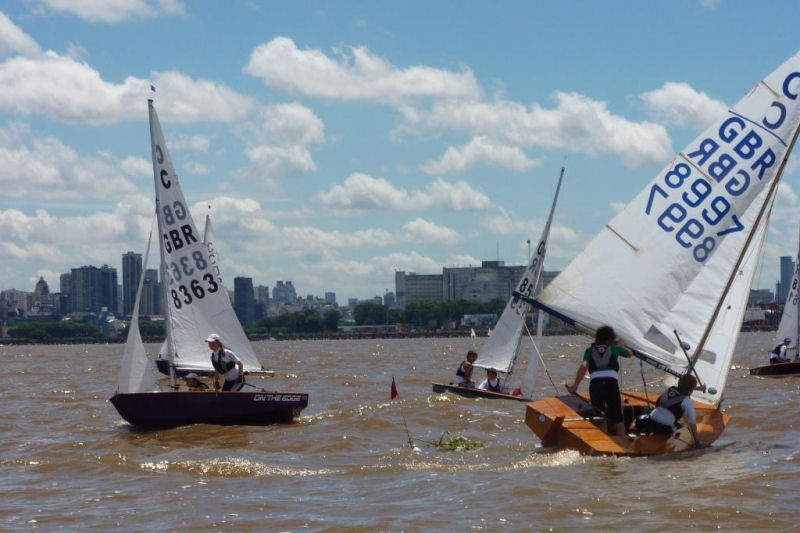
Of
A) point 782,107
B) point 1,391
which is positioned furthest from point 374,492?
point 1,391

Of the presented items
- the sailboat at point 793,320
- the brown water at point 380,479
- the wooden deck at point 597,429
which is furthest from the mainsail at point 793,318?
the wooden deck at point 597,429

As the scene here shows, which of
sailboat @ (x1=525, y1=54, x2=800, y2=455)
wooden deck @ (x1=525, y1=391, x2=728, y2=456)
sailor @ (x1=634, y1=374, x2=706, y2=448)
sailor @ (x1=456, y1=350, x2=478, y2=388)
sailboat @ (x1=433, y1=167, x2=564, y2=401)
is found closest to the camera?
sailor @ (x1=634, y1=374, x2=706, y2=448)

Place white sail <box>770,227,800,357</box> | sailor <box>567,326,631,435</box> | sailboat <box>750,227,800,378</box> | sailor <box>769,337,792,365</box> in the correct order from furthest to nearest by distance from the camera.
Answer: white sail <box>770,227,800,357</box>
sailboat <box>750,227,800,378</box>
sailor <box>769,337,792,365</box>
sailor <box>567,326,631,435</box>

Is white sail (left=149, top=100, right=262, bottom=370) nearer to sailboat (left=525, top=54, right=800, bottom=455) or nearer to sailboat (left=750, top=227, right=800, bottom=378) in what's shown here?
sailboat (left=525, top=54, right=800, bottom=455)

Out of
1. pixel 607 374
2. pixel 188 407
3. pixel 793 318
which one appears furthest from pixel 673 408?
pixel 793 318

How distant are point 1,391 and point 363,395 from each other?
11.5 meters

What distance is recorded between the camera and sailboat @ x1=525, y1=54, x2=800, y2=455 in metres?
13.7

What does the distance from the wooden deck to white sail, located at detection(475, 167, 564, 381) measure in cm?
1106

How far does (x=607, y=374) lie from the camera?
13203 mm

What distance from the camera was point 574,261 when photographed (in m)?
13.9

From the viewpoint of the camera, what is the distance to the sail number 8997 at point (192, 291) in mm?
20688

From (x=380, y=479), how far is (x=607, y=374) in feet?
9.41

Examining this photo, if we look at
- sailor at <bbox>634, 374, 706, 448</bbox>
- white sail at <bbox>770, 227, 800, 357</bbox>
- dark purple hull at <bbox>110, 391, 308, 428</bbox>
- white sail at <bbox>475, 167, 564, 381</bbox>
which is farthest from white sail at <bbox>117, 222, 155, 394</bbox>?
white sail at <bbox>770, 227, 800, 357</bbox>

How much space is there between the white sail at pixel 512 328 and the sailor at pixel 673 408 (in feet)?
39.7
